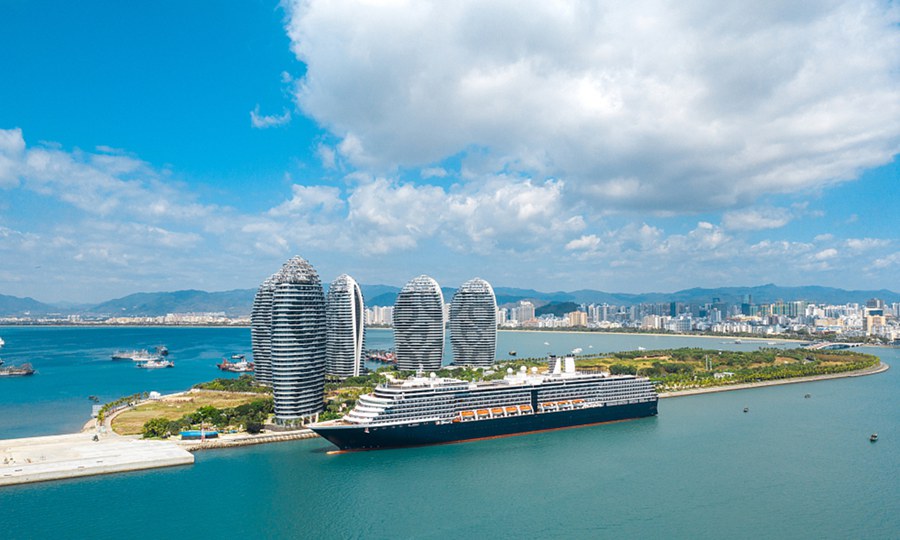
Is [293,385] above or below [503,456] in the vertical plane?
above

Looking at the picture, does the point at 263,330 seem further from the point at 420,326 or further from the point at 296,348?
the point at 296,348

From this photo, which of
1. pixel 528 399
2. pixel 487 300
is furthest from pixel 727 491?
pixel 487 300

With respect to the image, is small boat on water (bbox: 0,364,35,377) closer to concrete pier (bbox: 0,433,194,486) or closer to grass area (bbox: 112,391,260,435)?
grass area (bbox: 112,391,260,435)

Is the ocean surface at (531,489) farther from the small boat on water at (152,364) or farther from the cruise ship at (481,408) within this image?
the small boat on water at (152,364)

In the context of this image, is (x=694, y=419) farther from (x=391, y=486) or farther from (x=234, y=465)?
(x=234, y=465)

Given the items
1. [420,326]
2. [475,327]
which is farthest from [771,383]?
[420,326]

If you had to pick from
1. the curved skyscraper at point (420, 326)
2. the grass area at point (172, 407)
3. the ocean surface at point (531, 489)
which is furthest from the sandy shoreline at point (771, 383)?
the grass area at point (172, 407)
